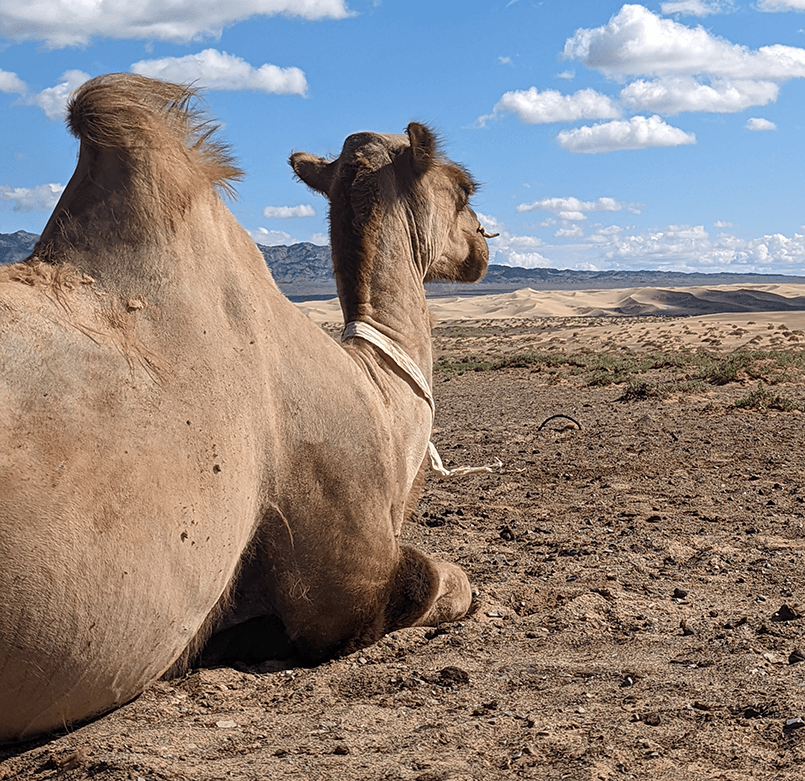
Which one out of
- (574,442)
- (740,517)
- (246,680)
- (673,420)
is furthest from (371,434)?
(673,420)

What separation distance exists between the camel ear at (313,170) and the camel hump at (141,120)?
1.82 metres

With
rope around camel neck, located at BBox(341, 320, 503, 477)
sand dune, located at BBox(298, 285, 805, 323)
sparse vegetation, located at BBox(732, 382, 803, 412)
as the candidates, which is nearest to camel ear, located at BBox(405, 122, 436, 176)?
rope around camel neck, located at BBox(341, 320, 503, 477)

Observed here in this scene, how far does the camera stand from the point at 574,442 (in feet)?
32.1

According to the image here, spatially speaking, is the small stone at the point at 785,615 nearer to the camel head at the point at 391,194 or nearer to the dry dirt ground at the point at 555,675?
the dry dirt ground at the point at 555,675

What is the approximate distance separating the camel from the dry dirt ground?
0.71ft

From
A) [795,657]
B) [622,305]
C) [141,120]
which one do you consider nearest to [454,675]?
[795,657]

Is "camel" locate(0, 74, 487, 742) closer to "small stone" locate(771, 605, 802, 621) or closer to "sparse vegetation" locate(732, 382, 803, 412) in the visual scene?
"small stone" locate(771, 605, 802, 621)

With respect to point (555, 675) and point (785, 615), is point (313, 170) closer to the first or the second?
point (555, 675)

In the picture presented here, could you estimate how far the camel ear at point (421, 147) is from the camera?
5309 millimetres

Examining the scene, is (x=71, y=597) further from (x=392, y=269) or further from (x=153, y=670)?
(x=392, y=269)

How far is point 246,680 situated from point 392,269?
2326mm

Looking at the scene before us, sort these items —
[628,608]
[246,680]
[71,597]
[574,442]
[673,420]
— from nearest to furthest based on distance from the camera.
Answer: [71,597] → [246,680] → [628,608] → [574,442] → [673,420]

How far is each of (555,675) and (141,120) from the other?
2.69 meters

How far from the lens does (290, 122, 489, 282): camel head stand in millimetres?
5176
